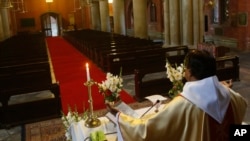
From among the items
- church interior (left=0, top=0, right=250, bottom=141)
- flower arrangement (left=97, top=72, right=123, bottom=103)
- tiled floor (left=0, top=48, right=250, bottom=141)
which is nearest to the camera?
flower arrangement (left=97, top=72, right=123, bottom=103)

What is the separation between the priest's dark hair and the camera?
7.59 feet

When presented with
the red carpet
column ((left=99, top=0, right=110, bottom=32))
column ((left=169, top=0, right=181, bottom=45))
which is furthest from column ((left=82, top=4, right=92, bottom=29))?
column ((left=169, top=0, right=181, bottom=45))

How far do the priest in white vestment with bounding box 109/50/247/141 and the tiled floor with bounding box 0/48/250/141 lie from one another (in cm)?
293

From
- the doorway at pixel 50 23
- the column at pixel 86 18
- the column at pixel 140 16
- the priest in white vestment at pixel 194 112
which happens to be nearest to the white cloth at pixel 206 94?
the priest in white vestment at pixel 194 112

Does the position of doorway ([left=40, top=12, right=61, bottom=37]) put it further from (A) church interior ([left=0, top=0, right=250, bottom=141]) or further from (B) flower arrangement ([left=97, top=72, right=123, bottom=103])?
(B) flower arrangement ([left=97, top=72, right=123, bottom=103])

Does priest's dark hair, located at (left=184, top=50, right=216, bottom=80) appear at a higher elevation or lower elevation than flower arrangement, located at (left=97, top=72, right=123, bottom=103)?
higher

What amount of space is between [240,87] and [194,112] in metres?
5.40

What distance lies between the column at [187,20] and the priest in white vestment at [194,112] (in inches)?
350

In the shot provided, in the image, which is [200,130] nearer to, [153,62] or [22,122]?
[22,122]

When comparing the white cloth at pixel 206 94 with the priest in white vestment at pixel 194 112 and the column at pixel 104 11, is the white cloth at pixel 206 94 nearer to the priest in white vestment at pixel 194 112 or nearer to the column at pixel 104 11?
the priest in white vestment at pixel 194 112

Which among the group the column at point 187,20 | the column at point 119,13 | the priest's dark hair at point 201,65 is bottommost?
the priest's dark hair at point 201,65

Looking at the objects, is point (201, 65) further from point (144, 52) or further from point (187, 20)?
point (187, 20)

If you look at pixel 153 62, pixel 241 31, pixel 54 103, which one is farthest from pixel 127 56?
pixel 241 31

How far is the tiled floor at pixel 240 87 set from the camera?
5.30m
